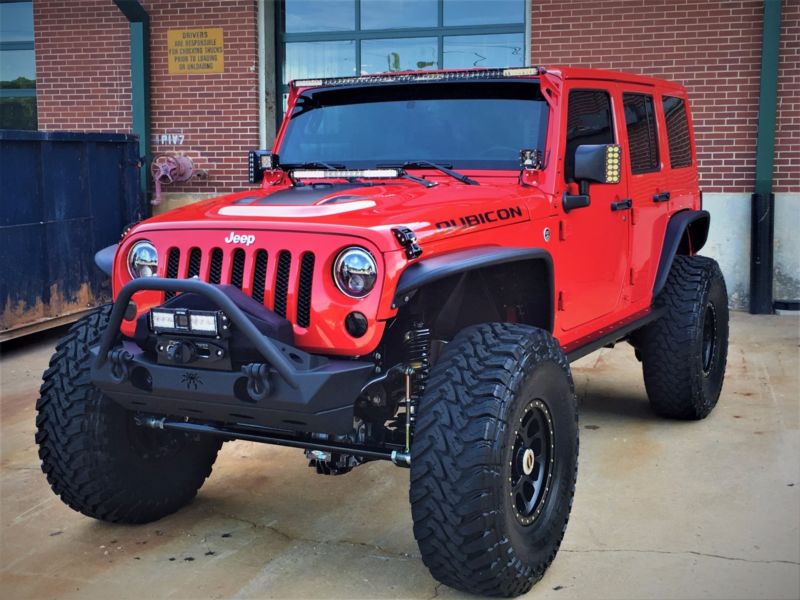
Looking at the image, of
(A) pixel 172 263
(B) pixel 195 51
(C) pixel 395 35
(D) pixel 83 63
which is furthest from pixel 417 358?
(D) pixel 83 63

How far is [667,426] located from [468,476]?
2843 millimetres

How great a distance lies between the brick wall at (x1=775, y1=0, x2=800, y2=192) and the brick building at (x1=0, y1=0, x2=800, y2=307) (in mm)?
10

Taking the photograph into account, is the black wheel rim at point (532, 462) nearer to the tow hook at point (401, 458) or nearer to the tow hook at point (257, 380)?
the tow hook at point (401, 458)

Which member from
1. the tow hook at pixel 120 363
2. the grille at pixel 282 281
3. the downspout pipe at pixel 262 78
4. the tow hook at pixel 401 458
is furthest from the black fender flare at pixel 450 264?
the downspout pipe at pixel 262 78

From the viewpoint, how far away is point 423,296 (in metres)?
3.85

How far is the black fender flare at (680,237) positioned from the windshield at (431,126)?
150 centimetres

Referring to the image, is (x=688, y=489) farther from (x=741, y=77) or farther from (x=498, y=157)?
(x=741, y=77)

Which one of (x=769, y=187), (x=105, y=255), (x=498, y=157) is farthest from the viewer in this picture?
(x=769, y=187)

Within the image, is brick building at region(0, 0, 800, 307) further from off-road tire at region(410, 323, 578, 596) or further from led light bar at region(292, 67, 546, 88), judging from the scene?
off-road tire at region(410, 323, 578, 596)

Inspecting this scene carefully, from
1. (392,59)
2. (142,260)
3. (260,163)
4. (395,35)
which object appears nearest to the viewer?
(142,260)

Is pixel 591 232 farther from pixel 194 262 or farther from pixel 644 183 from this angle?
pixel 194 262

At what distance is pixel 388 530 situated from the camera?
14.1 feet

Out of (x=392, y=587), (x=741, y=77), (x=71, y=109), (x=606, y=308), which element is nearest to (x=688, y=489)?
(x=606, y=308)

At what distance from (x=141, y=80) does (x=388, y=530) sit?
8426mm
